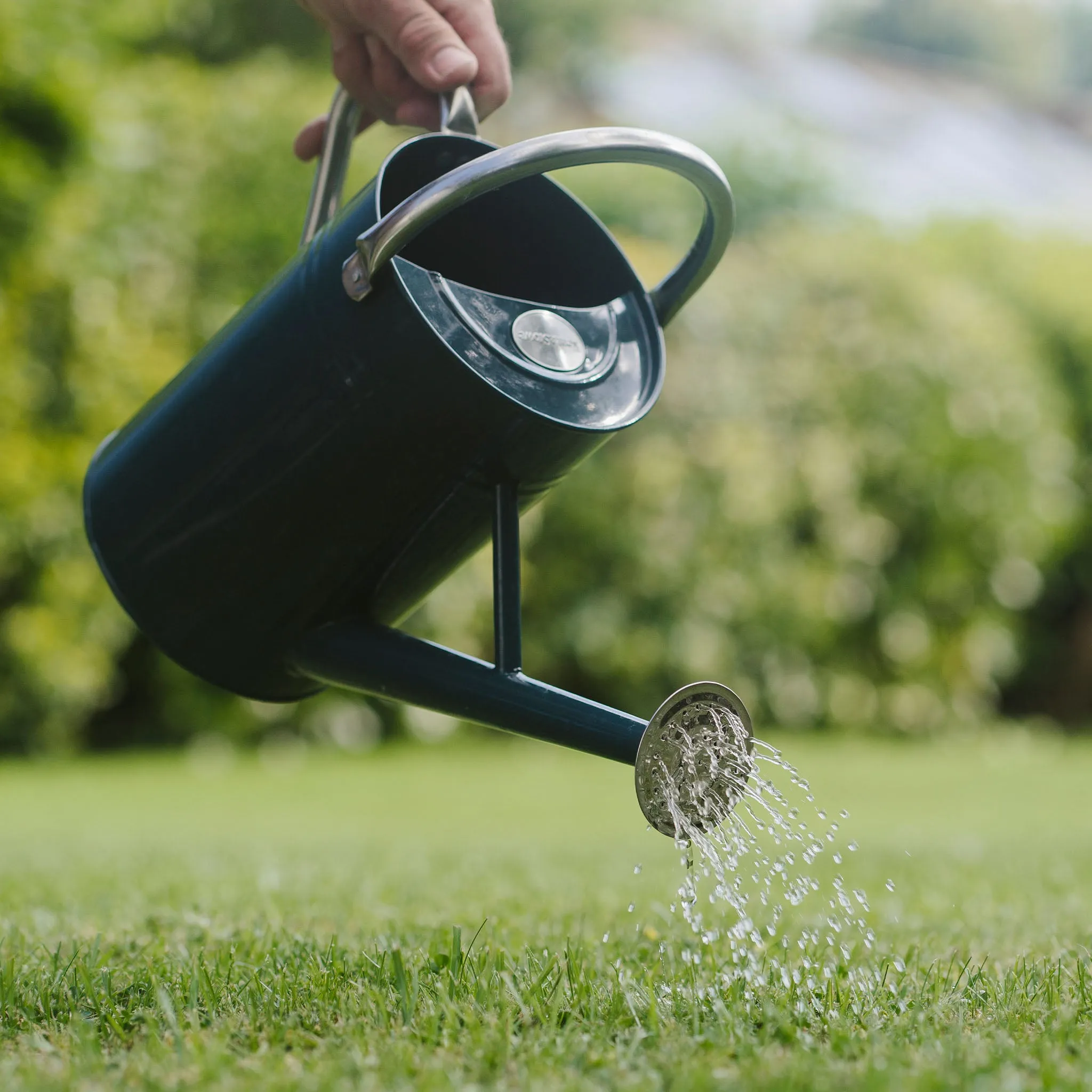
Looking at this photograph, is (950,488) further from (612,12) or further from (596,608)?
(612,12)

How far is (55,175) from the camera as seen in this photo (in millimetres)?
7547

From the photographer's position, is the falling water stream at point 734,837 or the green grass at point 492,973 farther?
the falling water stream at point 734,837

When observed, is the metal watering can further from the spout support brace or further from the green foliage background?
the green foliage background

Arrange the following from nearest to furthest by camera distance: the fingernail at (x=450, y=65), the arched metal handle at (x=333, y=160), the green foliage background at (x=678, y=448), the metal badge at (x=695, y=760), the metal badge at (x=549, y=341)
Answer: the metal badge at (x=695, y=760)
the metal badge at (x=549, y=341)
the fingernail at (x=450, y=65)
the arched metal handle at (x=333, y=160)
the green foliage background at (x=678, y=448)

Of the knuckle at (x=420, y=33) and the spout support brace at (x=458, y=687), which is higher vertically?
the knuckle at (x=420, y=33)

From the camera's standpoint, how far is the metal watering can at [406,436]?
1666 mm

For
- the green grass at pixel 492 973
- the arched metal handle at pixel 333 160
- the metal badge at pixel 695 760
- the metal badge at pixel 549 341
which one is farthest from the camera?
the arched metal handle at pixel 333 160

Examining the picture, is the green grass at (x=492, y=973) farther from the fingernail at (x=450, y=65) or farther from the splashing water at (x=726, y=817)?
the fingernail at (x=450, y=65)

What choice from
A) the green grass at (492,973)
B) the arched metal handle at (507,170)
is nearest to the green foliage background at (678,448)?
the green grass at (492,973)

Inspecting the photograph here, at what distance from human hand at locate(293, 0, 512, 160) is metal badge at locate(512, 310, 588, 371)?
54 cm

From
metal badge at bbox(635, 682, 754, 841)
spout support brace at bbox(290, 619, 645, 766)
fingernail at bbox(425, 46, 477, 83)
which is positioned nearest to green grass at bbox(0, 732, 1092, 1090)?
metal badge at bbox(635, 682, 754, 841)

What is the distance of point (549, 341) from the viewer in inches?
70.0

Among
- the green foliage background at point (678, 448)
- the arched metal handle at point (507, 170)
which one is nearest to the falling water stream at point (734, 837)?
the arched metal handle at point (507, 170)

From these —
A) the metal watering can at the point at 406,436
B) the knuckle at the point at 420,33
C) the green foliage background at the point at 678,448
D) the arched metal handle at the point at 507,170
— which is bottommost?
the green foliage background at the point at 678,448
